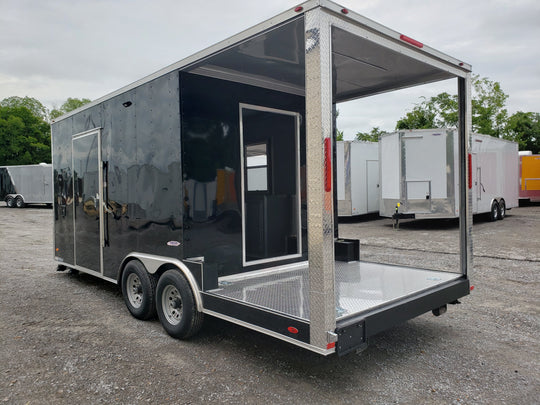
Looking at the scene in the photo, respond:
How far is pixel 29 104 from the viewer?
57562mm

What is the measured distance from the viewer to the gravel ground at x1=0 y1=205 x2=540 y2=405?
118 inches

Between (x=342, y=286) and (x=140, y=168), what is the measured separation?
8.07 feet

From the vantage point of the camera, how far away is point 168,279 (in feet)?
13.4

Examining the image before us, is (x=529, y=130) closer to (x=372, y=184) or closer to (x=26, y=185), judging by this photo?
(x=372, y=184)

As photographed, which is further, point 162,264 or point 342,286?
point 162,264

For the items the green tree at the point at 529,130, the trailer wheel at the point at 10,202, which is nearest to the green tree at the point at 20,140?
the trailer wheel at the point at 10,202

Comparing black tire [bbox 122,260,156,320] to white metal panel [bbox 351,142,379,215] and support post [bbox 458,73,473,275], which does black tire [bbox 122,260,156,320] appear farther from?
white metal panel [bbox 351,142,379,215]

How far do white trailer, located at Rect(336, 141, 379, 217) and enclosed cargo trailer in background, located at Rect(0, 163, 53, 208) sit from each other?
663 inches

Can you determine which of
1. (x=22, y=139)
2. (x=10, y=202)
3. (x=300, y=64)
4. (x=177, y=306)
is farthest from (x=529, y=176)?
(x=22, y=139)

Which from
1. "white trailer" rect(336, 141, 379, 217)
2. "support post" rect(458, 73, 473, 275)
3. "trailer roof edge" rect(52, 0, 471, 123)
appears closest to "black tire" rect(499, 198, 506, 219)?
"white trailer" rect(336, 141, 379, 217)

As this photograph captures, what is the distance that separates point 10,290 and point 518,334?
6.45 metres

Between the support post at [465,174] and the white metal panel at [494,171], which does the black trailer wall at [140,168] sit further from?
the white metal panel at [494,171]

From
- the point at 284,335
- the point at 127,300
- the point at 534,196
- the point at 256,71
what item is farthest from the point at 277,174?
the point at 534,196

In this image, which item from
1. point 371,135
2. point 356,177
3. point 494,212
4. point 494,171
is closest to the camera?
point 494,171
